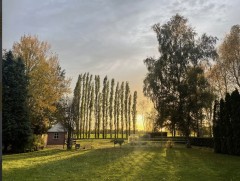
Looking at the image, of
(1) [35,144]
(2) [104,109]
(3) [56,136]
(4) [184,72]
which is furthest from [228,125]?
(2) [104,109]

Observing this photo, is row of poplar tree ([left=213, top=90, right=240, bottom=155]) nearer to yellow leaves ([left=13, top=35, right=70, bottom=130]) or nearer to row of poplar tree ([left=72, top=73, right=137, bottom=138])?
yellow leaves ([left=13, top=35, right=70, bottom=130])

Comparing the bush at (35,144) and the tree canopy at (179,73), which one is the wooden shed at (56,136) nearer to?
the bush at (35,144)

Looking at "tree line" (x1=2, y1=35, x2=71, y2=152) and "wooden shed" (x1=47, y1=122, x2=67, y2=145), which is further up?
"tree line" (x1=2, y1=35, x2=71, y2=152)

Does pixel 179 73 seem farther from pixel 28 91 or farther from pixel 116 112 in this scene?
pixel 116 112

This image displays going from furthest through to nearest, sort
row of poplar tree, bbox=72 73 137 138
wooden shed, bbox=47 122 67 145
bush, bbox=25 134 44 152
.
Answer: row of poplar tree, bbox=72 73 137 138 → wooden shed, bbox=47 122 67 145 → bush, bbox=25 134 44 152

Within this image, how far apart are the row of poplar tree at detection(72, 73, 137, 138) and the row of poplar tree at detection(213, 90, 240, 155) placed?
173 feet

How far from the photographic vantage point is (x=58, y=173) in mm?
15562

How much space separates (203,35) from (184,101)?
935 centimetres

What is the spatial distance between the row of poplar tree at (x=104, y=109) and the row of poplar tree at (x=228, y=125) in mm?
52868

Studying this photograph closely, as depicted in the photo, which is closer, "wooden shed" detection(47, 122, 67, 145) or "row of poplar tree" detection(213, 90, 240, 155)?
"row of poplar tree" detection(213, 90, 240, 155)

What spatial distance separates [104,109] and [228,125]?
57507 millimetres

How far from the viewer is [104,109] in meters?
85.9

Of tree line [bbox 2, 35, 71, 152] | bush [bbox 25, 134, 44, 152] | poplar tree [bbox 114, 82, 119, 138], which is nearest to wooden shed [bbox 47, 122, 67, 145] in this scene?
tree line [bbox 2, 35, 71, 152]

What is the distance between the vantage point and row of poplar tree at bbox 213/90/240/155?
92.8 ft
